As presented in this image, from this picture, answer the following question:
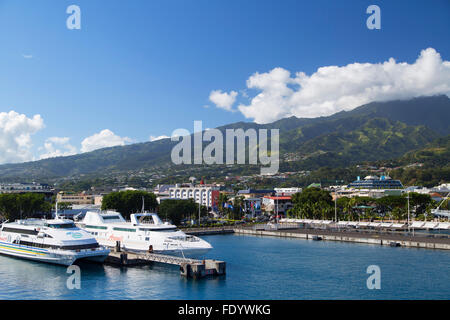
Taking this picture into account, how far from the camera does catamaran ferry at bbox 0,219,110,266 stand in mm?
45781

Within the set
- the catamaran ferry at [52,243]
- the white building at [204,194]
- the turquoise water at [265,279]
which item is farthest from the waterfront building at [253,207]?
the catamaran ferry at [52,243]

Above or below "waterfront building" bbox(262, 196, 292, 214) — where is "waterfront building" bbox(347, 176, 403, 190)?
above

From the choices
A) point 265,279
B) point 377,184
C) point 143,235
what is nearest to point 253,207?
point 377,184

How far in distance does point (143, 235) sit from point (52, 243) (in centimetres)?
1041

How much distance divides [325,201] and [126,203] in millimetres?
47670

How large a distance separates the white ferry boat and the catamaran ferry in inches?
226

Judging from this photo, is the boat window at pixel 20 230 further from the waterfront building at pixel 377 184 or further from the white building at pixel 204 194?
the waterfront building at pixel 377 184

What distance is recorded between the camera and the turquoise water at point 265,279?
34.9 meters

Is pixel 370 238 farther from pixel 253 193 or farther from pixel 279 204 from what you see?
pixel 253 193

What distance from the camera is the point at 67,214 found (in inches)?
4122

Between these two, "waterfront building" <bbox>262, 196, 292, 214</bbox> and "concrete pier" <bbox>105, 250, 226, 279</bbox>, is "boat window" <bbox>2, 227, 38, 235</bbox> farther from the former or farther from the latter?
"waterfront building" <bbox>262, 196, 292, 214</bbox>

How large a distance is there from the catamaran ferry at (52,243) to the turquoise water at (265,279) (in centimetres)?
118

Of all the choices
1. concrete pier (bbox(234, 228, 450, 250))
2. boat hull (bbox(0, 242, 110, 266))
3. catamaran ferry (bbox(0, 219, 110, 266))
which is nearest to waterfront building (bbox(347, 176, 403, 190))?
concrete pier (bbox(234, 228, 450, 250))
